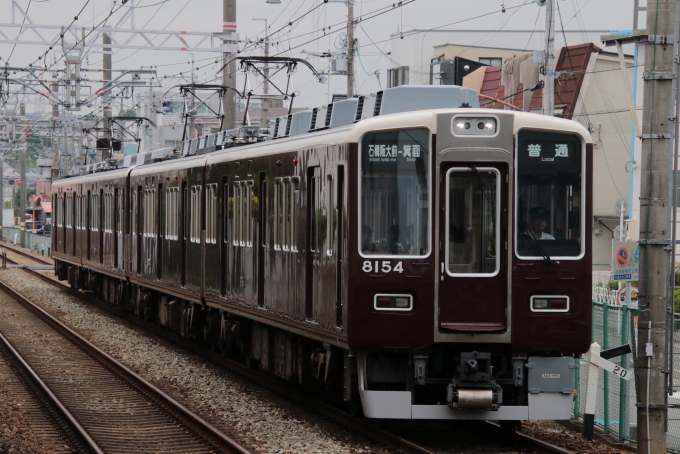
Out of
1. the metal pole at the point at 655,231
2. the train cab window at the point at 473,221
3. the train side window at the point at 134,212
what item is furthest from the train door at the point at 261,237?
the train side window at the point at 134,212

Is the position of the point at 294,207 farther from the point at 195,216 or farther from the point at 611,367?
the point at 195,216

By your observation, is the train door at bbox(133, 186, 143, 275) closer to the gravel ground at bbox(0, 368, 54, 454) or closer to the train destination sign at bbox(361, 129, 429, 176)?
the gravel ground at bbox(0, 368, 54, 454)

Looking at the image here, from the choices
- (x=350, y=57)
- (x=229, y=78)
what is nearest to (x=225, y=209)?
(x=229, y=78)

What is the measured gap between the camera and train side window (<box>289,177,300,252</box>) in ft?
36.9

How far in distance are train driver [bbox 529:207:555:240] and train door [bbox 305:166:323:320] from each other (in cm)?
194

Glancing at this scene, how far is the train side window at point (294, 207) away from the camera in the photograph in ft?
36.9

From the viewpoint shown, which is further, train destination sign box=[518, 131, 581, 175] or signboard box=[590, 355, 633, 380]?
train destination sign box=[518, 131, 581, 175]

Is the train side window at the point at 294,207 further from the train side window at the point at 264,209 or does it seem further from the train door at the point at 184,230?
the train door at the point at 184,230

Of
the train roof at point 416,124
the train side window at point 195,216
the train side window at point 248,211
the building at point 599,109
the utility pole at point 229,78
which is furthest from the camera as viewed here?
the building at point 599,109

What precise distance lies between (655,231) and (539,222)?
3.61ft

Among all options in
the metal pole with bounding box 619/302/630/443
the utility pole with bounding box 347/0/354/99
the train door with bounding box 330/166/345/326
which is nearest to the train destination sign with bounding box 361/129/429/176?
the train door with bounding box 330/166/345/326

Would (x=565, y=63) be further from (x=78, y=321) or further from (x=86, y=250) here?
(x=78, y=321)

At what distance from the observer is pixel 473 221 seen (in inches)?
371

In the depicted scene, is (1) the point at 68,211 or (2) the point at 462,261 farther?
(1) the point at 68,211
